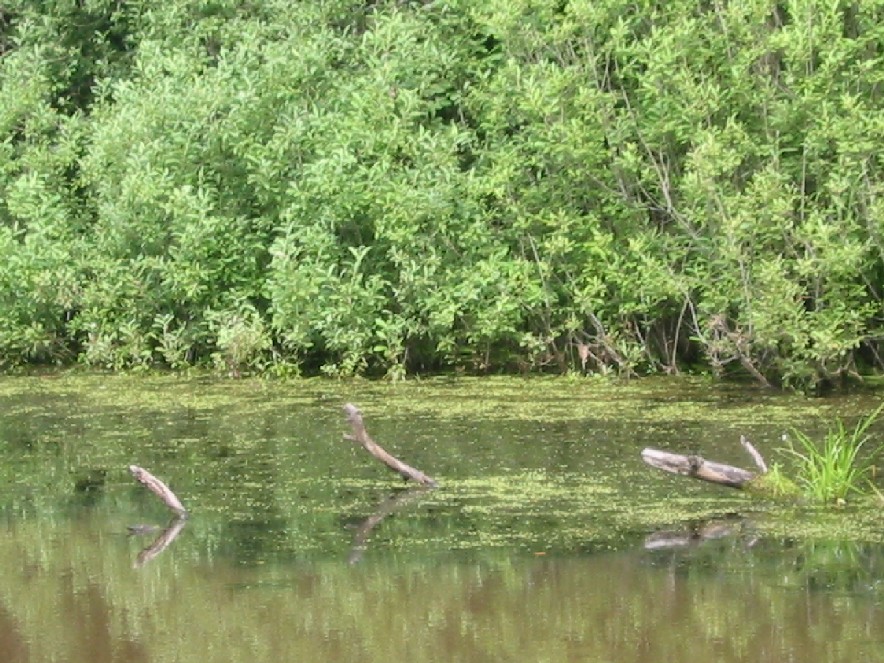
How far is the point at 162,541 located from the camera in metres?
8.13

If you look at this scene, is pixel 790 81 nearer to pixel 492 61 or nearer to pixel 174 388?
pixel 492 61

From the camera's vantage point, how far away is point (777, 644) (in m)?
6.21

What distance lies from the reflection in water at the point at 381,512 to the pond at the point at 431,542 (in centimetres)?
2

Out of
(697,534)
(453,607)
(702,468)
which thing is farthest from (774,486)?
(453,607)

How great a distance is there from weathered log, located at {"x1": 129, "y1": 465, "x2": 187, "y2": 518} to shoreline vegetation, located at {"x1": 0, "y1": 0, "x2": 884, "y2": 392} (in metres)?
4.98

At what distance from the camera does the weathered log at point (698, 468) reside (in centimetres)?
842

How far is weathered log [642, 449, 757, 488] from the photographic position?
8.42 meters

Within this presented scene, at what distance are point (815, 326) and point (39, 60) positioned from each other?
27.1 feet

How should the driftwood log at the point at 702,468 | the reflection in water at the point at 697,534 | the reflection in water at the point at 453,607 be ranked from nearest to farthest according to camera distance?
the reflection in water at the point at 453,607
the reflection in water at the point at 697,534
the driftwood log at the point at 702,468

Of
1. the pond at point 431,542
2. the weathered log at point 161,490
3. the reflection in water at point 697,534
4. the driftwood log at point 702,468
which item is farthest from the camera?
the driftwood log at point 702,468

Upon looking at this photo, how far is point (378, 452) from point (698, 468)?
1.63m

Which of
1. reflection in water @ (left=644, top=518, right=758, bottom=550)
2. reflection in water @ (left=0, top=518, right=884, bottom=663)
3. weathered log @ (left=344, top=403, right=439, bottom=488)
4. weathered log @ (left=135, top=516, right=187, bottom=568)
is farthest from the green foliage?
weathered log @ (left=135, top=516, right=187, bottom=568)

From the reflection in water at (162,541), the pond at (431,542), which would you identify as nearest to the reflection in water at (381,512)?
the pond at (431,542)

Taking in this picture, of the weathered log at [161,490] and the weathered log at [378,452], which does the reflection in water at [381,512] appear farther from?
the weathered log at [161,490]
